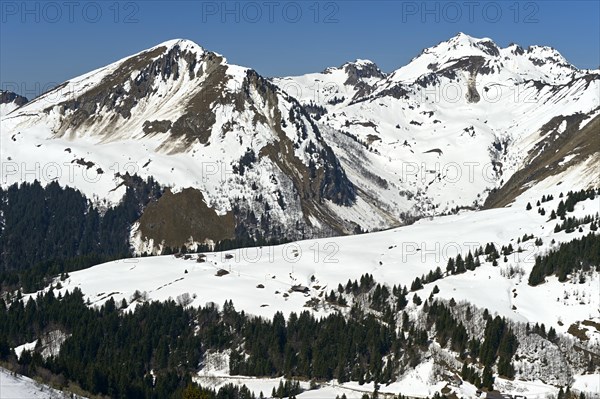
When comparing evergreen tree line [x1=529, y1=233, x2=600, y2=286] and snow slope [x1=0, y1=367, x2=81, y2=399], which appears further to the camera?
evergreen tree line [x1=529, y1=233, x2=600, y2=286]

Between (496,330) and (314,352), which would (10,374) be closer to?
(314,352)

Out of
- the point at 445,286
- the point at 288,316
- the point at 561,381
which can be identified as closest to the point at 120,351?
the point at 288,316

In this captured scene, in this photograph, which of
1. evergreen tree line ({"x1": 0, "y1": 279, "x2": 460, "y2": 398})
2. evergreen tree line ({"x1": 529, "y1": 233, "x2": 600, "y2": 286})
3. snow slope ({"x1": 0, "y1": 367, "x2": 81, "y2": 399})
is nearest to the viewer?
snow slope ({"x1": 0, "y1": 367, "x2": 81, "y2": 399})

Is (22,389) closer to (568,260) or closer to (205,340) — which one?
(205,340)

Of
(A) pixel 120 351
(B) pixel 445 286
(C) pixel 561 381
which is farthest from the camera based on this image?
(B) pixel 445 286

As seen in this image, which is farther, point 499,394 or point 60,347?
point 60,347

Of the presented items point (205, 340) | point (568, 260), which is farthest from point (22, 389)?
point (568, 260)

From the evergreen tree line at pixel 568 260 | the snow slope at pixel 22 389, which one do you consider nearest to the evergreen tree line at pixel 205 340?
the snow slope at pixel 22 389

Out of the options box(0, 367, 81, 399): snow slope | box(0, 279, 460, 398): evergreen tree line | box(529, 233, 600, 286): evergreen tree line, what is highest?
box(529, 233, 600, 286): evergreen tree line

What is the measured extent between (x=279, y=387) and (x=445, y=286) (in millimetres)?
53232

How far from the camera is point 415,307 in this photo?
583ft

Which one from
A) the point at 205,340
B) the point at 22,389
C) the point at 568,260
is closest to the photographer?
the point at 22,389

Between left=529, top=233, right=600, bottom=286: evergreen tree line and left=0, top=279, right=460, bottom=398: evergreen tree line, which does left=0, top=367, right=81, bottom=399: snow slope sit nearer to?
left=0, top=279, right=460, bottom=398: evergreen tree line

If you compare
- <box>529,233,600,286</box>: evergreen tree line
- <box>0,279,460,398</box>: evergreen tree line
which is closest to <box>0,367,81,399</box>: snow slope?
<box>0,279,460,398</box>: evergreen tree line
